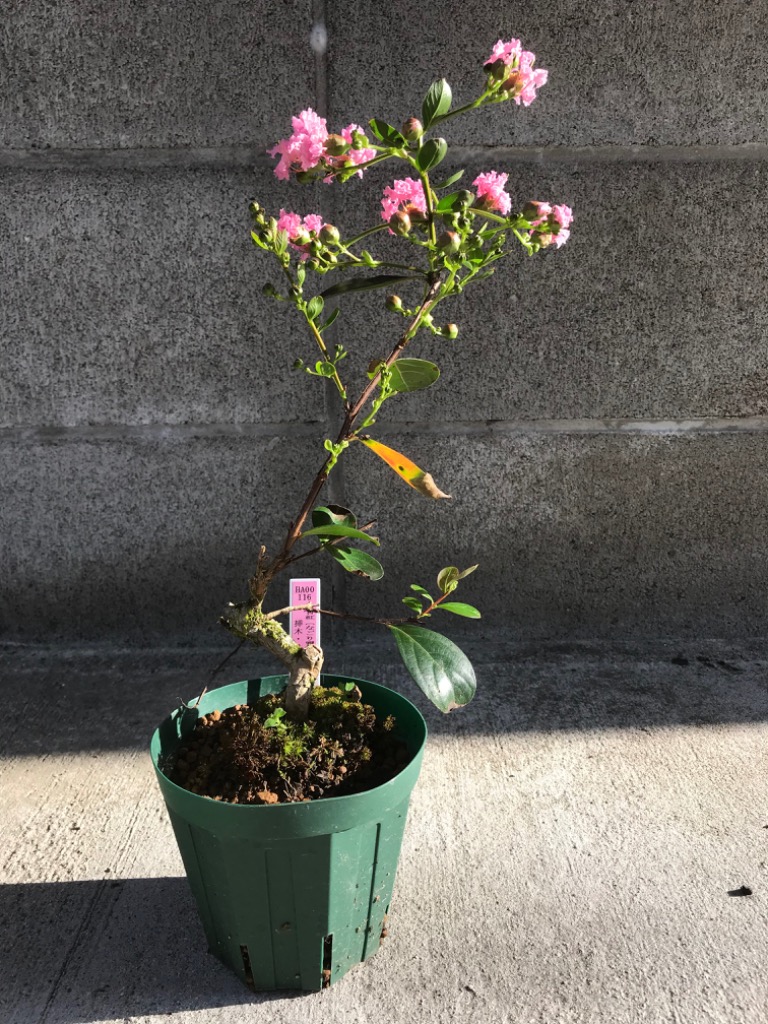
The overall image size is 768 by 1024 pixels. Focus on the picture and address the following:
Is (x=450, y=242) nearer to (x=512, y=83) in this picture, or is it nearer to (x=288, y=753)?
(x=512, y=83)

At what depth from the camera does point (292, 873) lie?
1.12 m

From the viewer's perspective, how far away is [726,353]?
6.86 ft

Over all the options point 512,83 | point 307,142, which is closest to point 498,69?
point 512,83

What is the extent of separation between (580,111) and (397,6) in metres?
0.46

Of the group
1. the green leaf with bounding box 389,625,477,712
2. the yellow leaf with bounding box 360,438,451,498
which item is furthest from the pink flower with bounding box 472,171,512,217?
the green leaf with bounding box 389,625,477,712

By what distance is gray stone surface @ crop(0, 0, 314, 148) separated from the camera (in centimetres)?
187

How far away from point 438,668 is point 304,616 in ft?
0.96

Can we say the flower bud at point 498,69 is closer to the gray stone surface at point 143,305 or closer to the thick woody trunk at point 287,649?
the thick woody trunk at point 287,649

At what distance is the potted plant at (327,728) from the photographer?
1.06 m

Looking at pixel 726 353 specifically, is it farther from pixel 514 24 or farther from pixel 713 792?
pixel 713 792

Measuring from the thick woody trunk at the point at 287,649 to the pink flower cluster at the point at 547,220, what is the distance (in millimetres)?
633

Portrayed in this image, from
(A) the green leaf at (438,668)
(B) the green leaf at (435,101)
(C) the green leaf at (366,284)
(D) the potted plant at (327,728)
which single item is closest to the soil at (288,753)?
(D) the potted plant at (327,728)

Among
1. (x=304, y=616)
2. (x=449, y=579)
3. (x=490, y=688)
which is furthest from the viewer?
(x=490, y=688)

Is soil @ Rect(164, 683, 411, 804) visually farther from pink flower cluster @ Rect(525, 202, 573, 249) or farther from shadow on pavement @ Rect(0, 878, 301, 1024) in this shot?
pink flower cluster @ Rect(525, 202, 573, 249)
